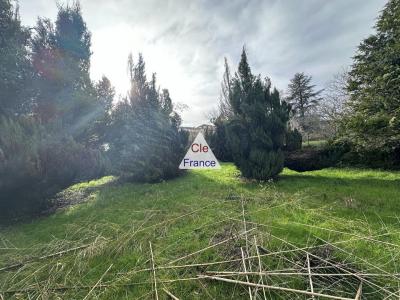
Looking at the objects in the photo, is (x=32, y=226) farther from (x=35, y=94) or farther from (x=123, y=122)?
(x=35, y=94)

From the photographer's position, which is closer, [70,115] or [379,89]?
[379,89]

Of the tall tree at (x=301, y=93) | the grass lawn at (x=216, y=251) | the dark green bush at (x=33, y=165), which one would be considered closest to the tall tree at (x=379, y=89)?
the grass lawn at (x=216, y=251)

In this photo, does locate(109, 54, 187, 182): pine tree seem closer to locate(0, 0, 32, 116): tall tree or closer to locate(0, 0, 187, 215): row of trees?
locate(0, 0, 187, 215): row of trees

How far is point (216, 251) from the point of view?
2.40 metres

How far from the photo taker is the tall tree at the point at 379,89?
668 cm

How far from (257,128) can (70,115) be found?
6865 millimetres

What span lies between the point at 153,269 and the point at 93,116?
28.6ft

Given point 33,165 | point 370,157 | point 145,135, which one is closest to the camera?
point 33,165

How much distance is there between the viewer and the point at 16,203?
5277 mm

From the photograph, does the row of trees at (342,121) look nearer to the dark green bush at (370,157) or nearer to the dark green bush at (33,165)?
the dark green bush at (370,157)

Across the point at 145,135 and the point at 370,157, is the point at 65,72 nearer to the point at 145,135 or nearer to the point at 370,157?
the point at 145,135

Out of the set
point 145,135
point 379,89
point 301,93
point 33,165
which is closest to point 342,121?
point 379,89

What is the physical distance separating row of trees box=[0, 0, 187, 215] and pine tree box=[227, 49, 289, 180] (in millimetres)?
2791

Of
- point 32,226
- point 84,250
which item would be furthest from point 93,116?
point 84,250
